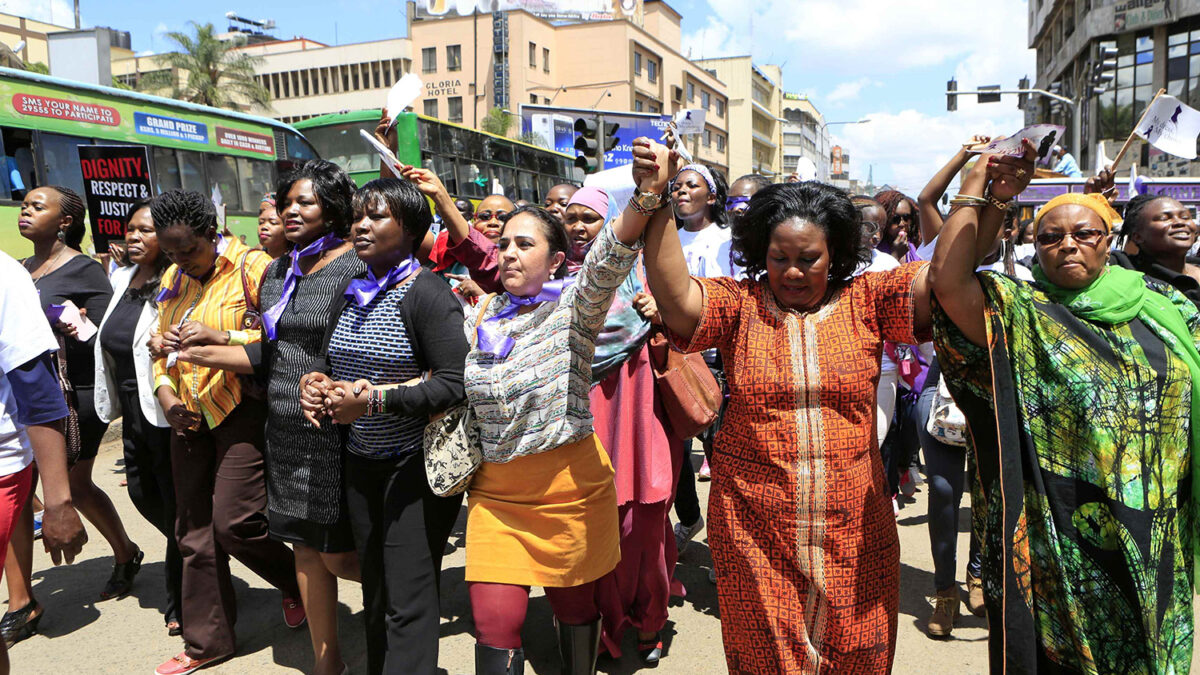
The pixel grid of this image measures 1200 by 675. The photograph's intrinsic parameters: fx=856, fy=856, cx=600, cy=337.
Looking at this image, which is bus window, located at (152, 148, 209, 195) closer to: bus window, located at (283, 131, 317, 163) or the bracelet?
bus window, located at (283, 131, 317, 163)

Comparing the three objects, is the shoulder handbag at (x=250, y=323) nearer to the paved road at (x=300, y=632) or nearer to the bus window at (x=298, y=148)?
the paved road at (x=300, y=632)

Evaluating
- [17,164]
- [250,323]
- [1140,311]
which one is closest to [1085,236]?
[1140,311]

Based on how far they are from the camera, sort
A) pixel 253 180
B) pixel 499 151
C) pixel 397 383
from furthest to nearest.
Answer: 1. pixel 499 151
2. pixel 253 180
3. pixel 397 383

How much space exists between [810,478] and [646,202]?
872 mm

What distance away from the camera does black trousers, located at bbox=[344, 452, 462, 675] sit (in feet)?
9.76

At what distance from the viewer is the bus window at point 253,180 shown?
51.0 ft

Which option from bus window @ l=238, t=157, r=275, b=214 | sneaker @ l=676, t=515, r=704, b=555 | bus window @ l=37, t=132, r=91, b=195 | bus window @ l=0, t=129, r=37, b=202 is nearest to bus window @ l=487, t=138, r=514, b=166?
bus window @ l=238, t=157, r=275, b=214

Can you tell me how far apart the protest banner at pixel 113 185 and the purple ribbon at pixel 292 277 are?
3.01 metres

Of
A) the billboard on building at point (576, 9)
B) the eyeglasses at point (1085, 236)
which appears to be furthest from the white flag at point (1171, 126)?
the billboard on building at point (576, 9)

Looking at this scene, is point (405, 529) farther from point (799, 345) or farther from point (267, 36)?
point (267, 36)

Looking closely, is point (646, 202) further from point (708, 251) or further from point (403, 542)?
point (708, 251)

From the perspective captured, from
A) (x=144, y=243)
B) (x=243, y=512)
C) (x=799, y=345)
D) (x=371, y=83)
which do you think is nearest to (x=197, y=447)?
(x=243, y=512)

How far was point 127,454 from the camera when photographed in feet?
13.8

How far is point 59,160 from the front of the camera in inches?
465
